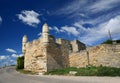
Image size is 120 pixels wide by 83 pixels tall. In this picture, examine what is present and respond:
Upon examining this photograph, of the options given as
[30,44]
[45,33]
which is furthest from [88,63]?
[30,44]

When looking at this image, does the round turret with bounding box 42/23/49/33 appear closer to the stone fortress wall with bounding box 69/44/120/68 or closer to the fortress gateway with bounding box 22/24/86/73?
the fortress gateway with bounding box 22/24/86/73

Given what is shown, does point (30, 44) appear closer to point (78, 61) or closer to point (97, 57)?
point (78, 61)

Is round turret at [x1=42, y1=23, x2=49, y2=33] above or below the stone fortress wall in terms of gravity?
above

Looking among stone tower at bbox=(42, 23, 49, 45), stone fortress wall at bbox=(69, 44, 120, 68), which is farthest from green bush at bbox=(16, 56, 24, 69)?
stone fortress wall at bbox=(69, 44, 120, 68)

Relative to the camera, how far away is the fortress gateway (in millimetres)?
27131

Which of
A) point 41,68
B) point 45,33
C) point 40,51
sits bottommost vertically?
point 41,68

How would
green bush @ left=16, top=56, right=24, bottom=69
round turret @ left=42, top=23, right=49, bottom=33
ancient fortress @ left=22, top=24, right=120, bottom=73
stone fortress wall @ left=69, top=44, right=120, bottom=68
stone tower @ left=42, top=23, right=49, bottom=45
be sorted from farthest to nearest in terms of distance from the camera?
1. green bush @ left=16, top=56, right=24, bottom=69
2. round turret @ left=42, top=23, right=49, bottom=33
3. stone tower @ left=42, top=23, right=49, bottom=45
4. ancient fortress @ left=22, top=24, right=120, bottom=73
5. stone fortress wall @ left=69, top=44, right=120, bottom=68

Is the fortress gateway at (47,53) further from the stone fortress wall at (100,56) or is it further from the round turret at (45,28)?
the stone fortress wall at (100,56)

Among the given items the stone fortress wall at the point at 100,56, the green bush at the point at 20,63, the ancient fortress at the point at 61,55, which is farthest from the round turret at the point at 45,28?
the green bush at the point at 20,63

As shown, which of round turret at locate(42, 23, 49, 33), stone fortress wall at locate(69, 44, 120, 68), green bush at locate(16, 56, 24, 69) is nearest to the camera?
stone fortress wall at locate(69, 44, 120, 68)

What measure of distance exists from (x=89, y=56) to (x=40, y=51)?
24.2ft

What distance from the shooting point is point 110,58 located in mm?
24000

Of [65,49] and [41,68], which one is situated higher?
[65,49]

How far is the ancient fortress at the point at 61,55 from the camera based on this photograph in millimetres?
24225
